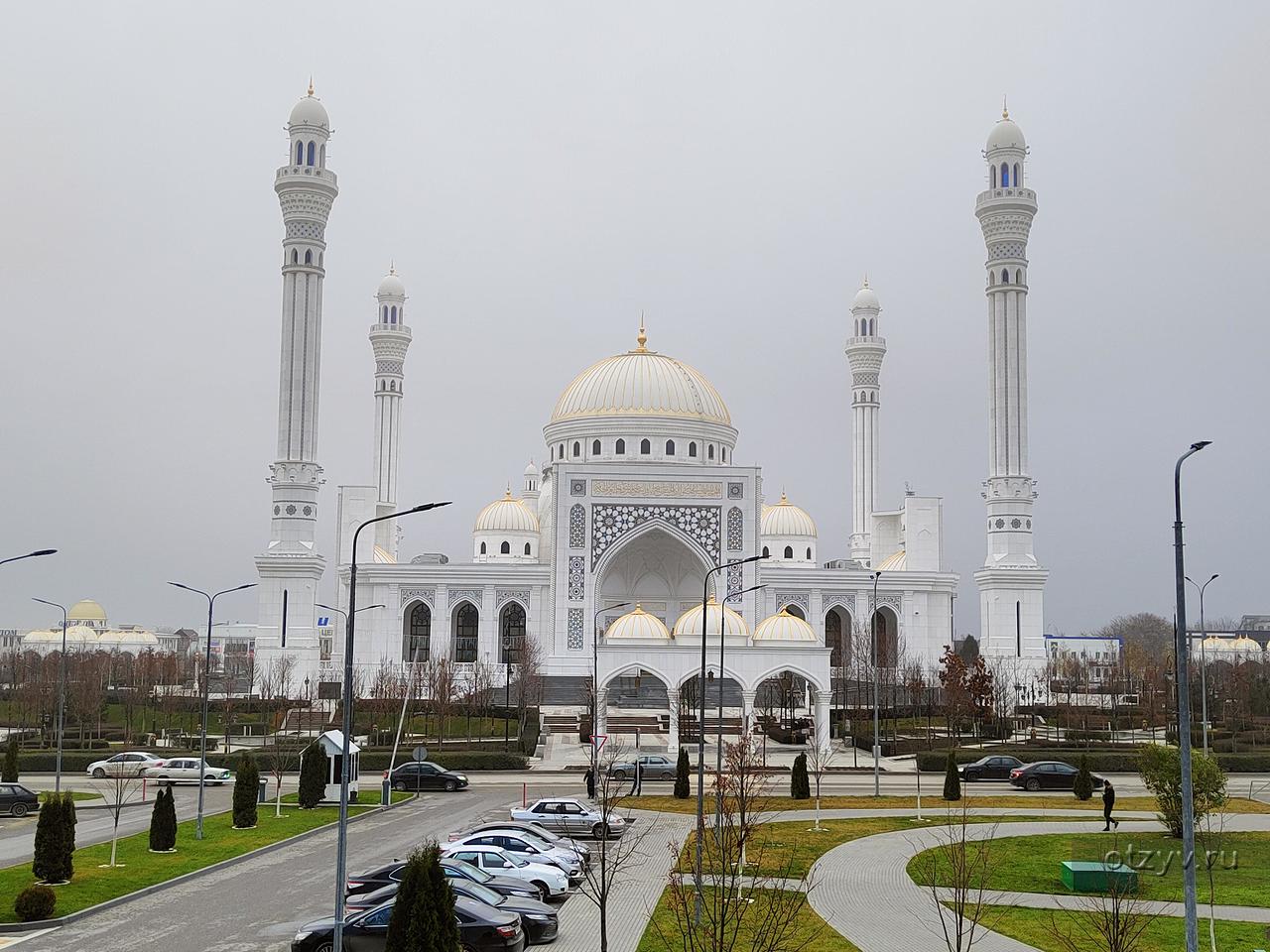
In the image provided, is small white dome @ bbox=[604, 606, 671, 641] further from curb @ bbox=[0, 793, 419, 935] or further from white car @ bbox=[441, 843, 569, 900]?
white car @ bbox=[441, 843, 569, 900]

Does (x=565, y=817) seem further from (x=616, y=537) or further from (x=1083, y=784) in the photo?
(x=616, y=537)

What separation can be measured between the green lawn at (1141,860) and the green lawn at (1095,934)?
5.77ft

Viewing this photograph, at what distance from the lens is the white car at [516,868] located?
873 inches

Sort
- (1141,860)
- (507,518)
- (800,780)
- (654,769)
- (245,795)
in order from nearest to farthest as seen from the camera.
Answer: (1141,860) < (245,795) < (800,780) < (654,769) < (507,518)

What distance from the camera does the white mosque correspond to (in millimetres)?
67188

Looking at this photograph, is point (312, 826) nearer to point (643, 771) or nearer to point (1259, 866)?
point (643, 771)

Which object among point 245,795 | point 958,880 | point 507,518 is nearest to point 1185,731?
point 958,880

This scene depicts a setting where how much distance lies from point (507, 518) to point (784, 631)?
28.8 metres

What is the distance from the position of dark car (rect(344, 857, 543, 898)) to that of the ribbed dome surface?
178 feet

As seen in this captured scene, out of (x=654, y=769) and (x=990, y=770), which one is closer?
(x=654, y=769)

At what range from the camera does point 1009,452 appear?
70125 millimetres

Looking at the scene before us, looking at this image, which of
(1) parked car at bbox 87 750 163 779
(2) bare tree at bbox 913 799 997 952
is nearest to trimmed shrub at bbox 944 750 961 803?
→ (2) bare tree at bbox 913 799 997 952

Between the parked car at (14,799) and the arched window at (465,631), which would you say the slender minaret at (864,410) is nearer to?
the arched window at (465,631)

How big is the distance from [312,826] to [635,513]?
40034 millimetres
